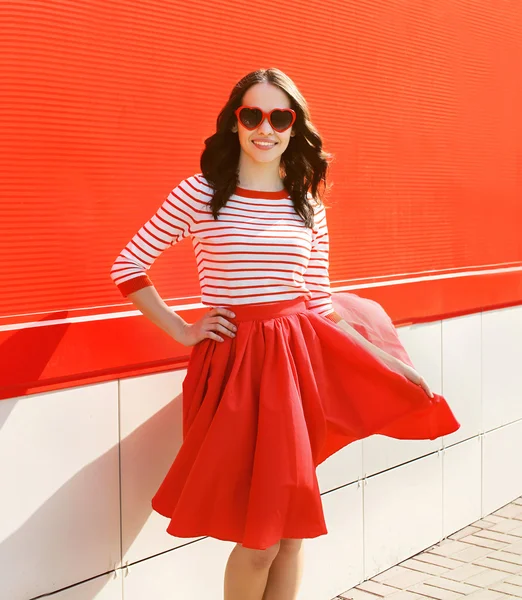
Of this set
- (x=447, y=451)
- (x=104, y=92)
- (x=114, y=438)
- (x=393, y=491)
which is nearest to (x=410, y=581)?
(x=393, y=491)

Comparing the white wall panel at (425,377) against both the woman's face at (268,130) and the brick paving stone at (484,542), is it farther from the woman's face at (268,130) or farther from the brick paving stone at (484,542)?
the woman's face at (268,130)

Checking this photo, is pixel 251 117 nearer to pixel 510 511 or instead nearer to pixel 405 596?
pixel 405 596

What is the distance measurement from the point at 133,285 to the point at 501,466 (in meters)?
3.14

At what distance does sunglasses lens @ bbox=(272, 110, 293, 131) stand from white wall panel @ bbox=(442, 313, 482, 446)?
2095 mm

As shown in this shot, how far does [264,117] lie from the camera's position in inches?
112

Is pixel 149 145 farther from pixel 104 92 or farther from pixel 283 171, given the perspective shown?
pixel 283 171

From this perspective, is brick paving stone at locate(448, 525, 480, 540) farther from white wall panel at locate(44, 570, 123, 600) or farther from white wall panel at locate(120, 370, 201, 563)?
white wall panel at locate(44, 570, 123, 600)

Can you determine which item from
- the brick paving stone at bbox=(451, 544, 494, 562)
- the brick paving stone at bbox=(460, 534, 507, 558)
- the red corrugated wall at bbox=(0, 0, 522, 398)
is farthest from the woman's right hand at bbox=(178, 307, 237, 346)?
the brick paving stone at bbox=(460, 534, 507, 558)

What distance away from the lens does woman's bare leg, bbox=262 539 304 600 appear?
297 cm

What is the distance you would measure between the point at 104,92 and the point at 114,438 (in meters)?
1.14

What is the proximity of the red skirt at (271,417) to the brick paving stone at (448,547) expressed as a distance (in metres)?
1.66

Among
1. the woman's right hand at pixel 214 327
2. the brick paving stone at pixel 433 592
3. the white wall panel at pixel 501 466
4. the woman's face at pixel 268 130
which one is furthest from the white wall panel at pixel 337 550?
the woman's face at pixel 268 130

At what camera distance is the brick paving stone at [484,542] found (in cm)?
462

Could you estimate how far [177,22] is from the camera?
3.26 m
